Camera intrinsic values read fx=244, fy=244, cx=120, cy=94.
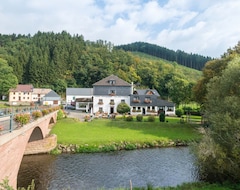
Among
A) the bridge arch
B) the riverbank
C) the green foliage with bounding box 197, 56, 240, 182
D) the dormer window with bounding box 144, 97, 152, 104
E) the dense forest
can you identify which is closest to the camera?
the green foliage with bounding box 197, 56, 240, 182

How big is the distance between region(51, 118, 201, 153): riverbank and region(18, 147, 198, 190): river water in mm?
2021

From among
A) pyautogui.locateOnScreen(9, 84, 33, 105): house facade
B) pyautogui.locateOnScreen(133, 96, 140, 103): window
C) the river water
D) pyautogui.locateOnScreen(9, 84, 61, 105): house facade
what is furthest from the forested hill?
the river water

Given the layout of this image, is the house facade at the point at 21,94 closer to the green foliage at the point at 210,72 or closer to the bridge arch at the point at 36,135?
the bridge arch at the point at 36,135

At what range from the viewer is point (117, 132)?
116ft

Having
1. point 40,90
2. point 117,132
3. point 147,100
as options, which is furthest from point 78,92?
point 117,132

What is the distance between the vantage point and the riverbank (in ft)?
94.3

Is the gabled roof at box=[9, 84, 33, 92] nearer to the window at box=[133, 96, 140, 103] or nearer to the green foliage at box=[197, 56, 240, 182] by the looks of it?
the window at box=[133, 96, 140, 103]

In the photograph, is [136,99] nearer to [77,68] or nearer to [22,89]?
[22,89]

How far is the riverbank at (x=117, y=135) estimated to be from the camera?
28750 millimetres

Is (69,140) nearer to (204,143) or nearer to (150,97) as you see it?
(204,143)

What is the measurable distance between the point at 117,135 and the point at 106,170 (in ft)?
39.4

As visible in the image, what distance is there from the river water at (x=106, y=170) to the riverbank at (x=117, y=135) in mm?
2021

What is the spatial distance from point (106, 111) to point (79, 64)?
52.1 m

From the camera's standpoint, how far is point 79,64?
351 ft
